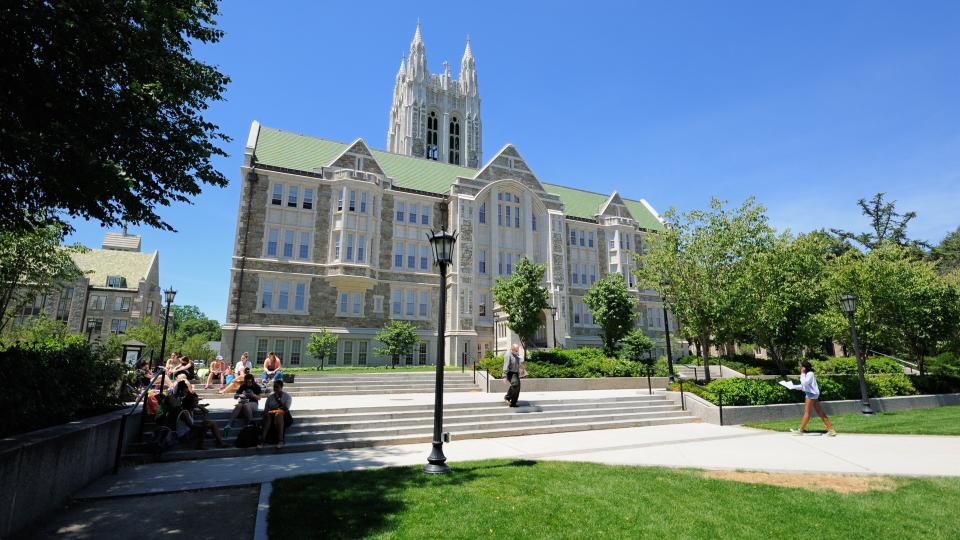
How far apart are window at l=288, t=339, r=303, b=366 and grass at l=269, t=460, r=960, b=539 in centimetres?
2434

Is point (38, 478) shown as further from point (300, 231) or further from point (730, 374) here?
point (730, 374)

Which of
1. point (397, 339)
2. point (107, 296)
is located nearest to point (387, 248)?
point (397, 339)

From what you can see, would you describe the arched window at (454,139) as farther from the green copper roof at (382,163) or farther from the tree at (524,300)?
the tree at (524,300)

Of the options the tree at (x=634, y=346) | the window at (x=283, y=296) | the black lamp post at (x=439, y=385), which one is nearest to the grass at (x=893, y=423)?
the black lamp post at (x=439, y=385)

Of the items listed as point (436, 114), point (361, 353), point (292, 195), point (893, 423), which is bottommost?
point (893, 423)

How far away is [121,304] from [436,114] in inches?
1963

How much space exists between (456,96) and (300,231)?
48.6 meters

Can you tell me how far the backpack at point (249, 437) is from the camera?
10.2m

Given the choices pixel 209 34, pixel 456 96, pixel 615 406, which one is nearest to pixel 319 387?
pixel 615 406

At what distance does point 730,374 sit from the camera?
32094 mm

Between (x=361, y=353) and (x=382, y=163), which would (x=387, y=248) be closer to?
(x=361, y=353)

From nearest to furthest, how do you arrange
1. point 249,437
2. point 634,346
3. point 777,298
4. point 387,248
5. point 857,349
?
1. point 249,437
2. point 857,349
3. point 777,298
4. point 634,346
5. point 387,248

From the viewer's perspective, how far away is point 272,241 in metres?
31.5

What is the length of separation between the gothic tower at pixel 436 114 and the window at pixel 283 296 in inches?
1562
